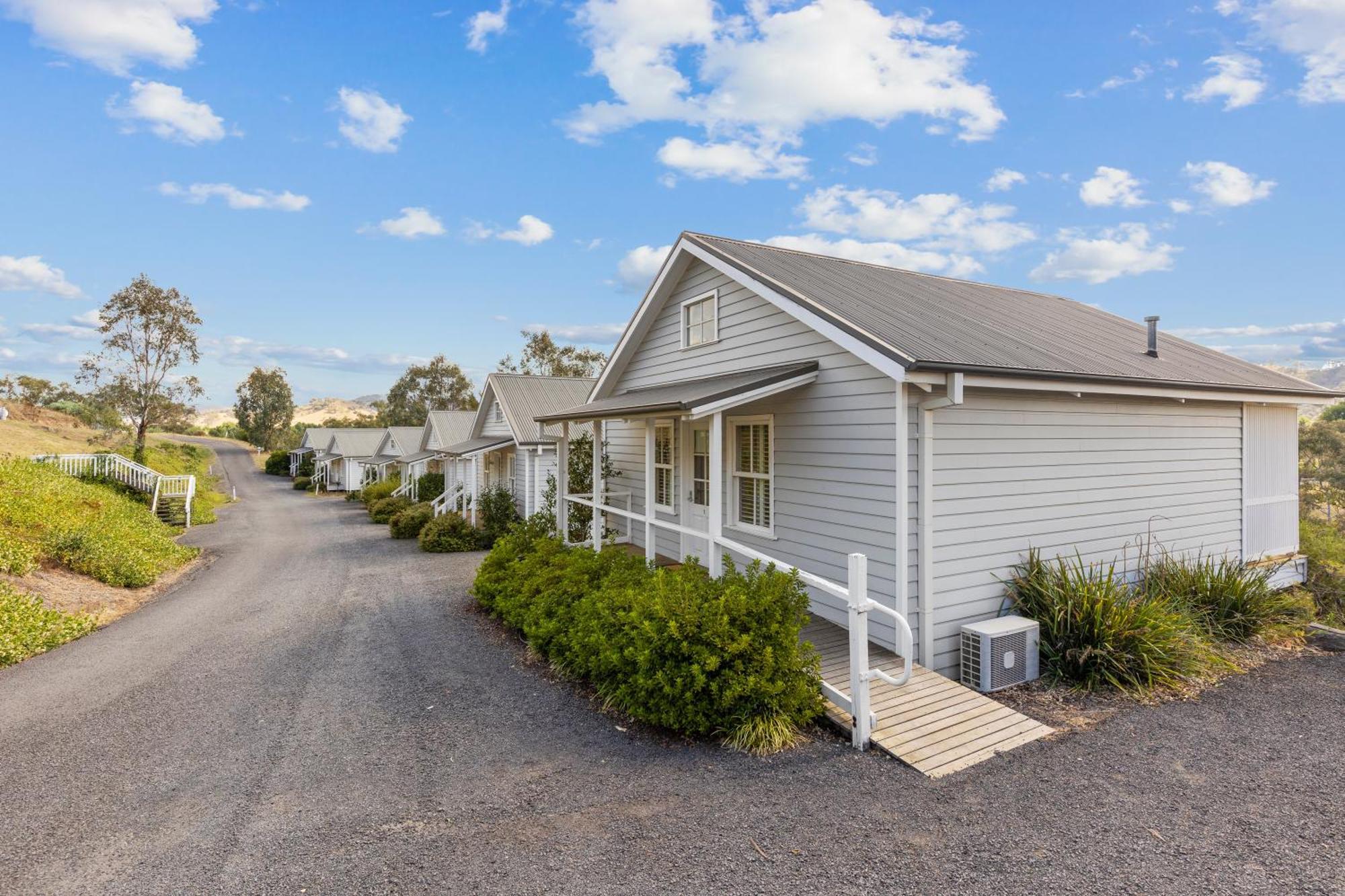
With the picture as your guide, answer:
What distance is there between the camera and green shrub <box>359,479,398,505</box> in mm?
28188

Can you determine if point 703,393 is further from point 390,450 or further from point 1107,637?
point 390,450

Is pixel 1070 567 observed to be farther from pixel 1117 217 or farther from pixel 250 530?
pixel 250 530

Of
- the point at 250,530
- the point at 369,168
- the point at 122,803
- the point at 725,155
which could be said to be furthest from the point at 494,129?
the point at 250,530

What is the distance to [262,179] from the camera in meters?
15.7

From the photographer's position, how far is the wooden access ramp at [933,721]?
4.71m

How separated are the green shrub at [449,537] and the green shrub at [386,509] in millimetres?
6911

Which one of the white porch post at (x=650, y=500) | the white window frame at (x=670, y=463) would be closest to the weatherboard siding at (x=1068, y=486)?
the white porch post at (x=650, y=500)

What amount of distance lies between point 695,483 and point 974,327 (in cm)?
482

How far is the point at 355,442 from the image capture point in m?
42.3

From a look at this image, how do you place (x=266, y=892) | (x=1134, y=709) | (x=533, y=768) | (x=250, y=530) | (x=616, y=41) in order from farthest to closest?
(x=250, y=530), (x=616, y=41), (x=1134, y=709), (x=533, y=768), (x=266, y=892)

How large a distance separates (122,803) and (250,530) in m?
19.8

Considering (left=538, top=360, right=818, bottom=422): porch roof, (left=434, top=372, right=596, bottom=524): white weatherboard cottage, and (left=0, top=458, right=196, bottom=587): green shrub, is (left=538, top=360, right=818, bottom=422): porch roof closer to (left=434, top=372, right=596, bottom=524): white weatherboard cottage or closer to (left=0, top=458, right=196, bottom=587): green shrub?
(left=434, top=372, right=596, bottom=524): white weatherboard cottage

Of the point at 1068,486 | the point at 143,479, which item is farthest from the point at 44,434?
the point at 1068,486

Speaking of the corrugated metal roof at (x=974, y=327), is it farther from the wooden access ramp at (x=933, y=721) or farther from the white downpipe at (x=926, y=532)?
the wooden access ramp at (x=933, y=721)
